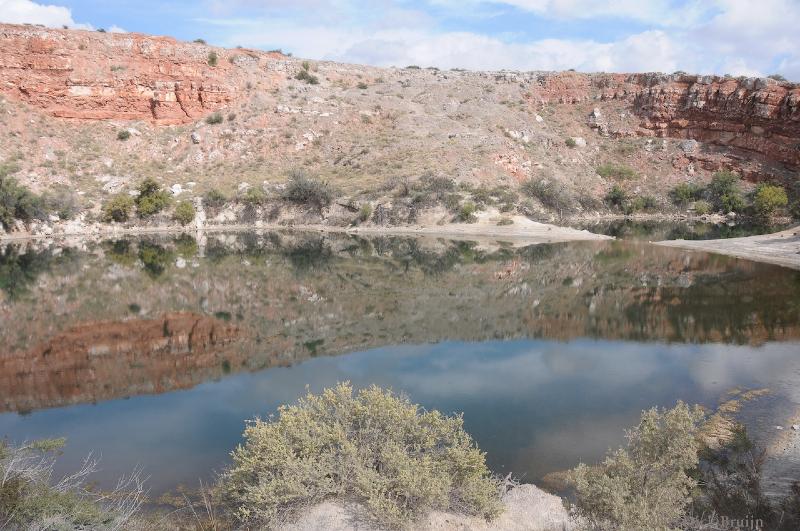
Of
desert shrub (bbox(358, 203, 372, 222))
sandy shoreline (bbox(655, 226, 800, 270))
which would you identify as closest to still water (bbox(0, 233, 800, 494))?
sandy shoreline (bbox(655, 226, 800, 270))

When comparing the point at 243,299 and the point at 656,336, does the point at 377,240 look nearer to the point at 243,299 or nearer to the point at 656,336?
the point at 243,299

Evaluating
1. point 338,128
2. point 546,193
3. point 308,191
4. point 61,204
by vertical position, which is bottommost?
point 61,204

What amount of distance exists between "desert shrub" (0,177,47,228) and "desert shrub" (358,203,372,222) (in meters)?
26.0

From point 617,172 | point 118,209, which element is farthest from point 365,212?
point 617,172

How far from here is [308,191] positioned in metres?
55.2

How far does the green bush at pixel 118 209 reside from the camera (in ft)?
172

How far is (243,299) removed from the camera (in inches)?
1041

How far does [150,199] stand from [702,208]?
53597mm

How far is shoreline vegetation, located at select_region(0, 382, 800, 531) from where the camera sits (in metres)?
7.18

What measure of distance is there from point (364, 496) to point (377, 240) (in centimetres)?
3875

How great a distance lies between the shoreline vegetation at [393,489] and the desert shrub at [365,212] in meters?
43.5

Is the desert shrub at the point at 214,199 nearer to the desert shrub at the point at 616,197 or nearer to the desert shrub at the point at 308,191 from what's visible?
the desert shrub at the point at 308,191

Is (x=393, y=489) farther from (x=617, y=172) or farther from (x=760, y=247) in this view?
(x=617, y=172)

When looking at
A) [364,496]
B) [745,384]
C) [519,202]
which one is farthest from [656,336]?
[519,202]
